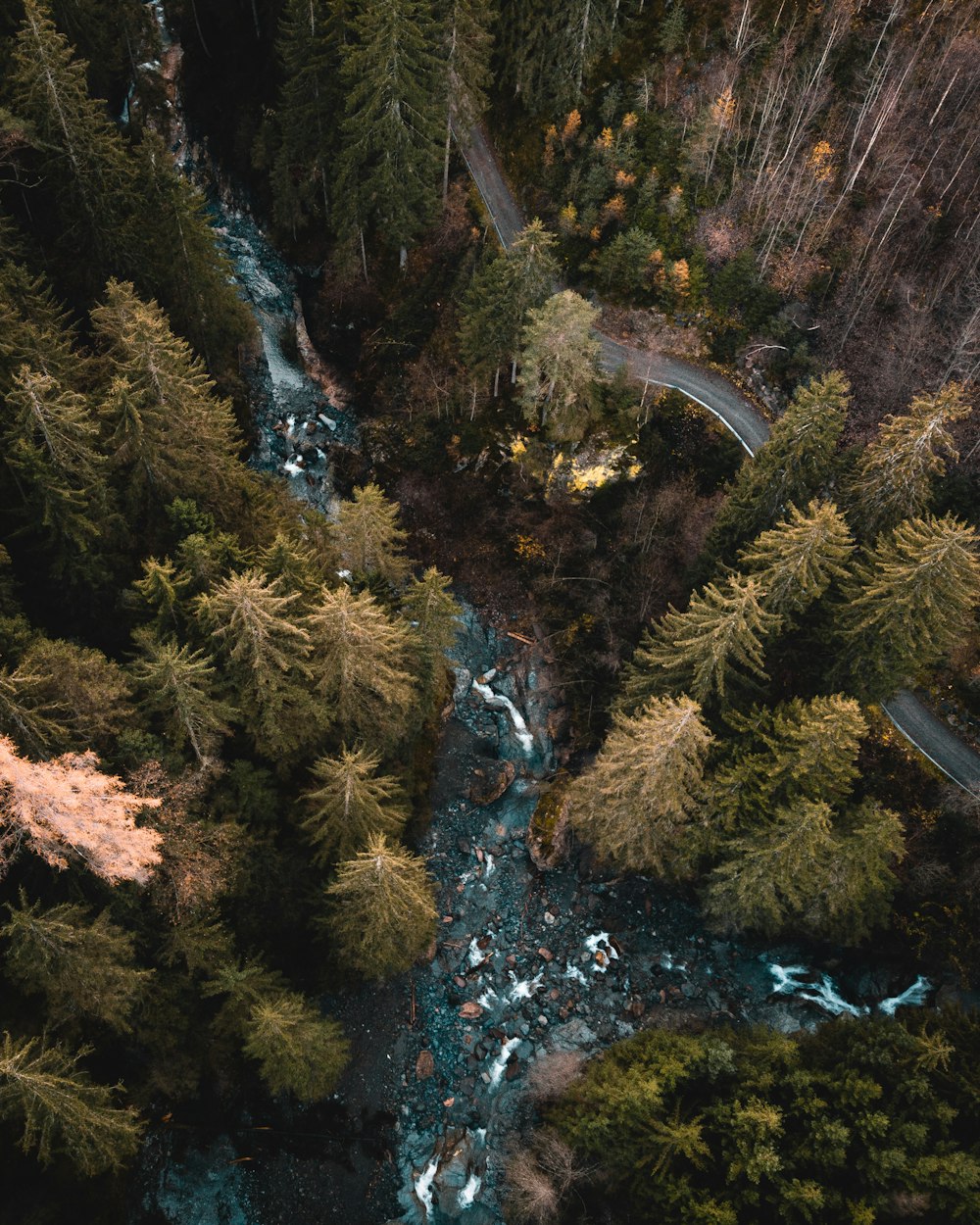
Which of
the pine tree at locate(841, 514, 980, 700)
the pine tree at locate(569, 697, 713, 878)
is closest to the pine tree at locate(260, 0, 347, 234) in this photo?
the pine tree at locate(841, 514, 980, 700)

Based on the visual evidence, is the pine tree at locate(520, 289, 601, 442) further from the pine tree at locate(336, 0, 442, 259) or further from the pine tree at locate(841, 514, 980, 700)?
the pine tree at locate(841, 514, 980, 700)

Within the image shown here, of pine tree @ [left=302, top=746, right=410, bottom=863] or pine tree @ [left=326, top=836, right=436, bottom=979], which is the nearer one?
pine tree @ [left=326, top=836, right=436, bottom=979]

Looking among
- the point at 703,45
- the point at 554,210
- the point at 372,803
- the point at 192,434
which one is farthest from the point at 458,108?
the point at 372,803

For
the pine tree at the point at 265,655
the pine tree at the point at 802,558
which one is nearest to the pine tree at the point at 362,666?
the pine tree at the point at 265,655

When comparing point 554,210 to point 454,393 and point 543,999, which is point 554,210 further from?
point 543,999

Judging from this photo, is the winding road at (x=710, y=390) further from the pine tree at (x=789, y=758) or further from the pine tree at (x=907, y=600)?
the pine tree at (x=789, y=758)

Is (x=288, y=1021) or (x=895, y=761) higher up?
(x=895, y=761)

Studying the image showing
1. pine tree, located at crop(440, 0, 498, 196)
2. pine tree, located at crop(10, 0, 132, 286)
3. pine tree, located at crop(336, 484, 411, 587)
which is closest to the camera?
pine tree, located at crop(10, 0, 132, 286)
